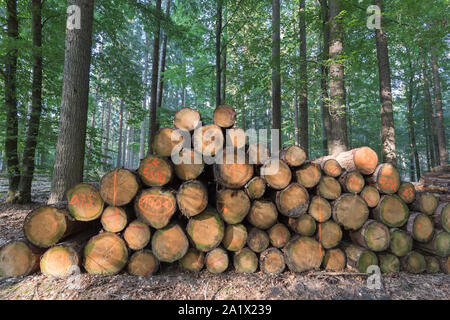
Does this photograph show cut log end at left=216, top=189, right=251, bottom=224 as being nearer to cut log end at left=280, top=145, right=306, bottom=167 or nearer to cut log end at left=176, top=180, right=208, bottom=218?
cut log end at left=176, top=180, right=208, bottom=218

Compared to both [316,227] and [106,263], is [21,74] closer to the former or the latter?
[106,263]

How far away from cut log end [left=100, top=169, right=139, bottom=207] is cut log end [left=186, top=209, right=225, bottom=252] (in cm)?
81

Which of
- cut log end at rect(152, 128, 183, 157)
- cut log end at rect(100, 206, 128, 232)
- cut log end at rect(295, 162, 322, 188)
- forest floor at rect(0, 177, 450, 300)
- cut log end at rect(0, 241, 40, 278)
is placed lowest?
forest floor at rect(0, 177, 450, 300)

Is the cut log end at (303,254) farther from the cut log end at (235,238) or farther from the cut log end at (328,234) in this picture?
the cut log end at (235,238)

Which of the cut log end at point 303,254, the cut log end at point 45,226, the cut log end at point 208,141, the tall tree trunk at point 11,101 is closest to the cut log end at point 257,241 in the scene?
the cut log end at point 303,254

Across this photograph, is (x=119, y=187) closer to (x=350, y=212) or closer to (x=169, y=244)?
(x=169, y=244)

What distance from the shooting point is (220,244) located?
2.73 metres

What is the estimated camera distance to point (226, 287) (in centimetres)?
236

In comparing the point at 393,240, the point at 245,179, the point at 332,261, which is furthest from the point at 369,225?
the point at 245,179

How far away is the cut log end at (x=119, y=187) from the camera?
2459mm

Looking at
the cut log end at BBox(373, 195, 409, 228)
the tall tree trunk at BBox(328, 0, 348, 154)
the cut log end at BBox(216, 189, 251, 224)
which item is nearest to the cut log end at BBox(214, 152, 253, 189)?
the cut log end at BBox(216, 189, 251, 224)

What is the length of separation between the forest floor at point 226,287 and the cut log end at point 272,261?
96 mm

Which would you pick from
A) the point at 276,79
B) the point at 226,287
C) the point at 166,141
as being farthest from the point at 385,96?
the point at 226,287

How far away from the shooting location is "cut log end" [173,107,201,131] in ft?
9.00
